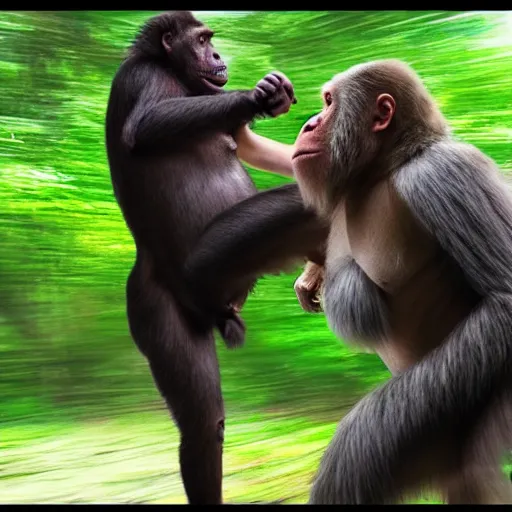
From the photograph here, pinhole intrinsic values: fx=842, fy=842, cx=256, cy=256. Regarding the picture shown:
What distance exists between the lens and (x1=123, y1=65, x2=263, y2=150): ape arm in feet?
7.29

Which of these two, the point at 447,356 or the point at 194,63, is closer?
the point at 447,356

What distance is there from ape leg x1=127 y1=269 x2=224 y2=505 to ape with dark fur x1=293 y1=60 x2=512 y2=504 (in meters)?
0.35

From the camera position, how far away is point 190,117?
224 cm

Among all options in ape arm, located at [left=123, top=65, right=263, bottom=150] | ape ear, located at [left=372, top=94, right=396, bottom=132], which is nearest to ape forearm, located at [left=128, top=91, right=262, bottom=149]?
ape arm, located at [left=123, top=65, right=263, bottom=150]

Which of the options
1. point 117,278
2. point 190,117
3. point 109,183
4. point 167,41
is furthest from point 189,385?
point 167,41

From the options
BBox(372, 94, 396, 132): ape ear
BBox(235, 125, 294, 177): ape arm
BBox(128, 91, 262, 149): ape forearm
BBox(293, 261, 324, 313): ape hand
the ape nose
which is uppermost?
BBox(372, 94, 396, 132): ape ear

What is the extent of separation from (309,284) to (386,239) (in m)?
0.34

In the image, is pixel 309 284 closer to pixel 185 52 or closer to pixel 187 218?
pixel 187 218

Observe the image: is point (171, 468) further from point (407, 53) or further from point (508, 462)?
point (407, 53)

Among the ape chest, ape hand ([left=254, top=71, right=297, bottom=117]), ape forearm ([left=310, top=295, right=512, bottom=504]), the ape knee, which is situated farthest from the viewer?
the ape knee

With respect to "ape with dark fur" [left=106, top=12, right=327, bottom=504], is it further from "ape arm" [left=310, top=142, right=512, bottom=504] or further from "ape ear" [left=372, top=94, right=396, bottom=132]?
"ape arm" [left=310, top=142, right=512, bottom=504]

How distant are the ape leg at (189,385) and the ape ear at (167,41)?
655 millimetres

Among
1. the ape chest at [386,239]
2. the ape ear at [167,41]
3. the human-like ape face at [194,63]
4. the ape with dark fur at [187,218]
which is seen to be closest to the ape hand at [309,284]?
the ape with dark fur at [187,218]

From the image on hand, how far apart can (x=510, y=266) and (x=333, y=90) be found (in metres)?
0.63
